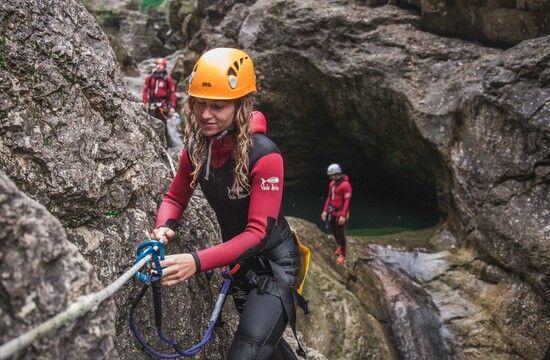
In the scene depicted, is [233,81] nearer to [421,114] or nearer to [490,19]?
[421,114]

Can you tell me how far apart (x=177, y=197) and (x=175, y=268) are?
96 centimetres

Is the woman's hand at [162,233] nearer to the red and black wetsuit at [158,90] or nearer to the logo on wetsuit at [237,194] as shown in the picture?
the logo on wetsuit at [237,194]

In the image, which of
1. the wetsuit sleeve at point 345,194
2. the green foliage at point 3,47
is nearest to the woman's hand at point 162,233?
the green foliage at point 3,47

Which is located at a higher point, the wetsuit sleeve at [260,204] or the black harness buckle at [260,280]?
the wetsuit sleeve at [260,204]

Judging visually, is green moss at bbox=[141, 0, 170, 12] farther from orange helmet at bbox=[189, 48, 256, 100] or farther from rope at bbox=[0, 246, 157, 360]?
rope at bbox=[0, 246, 157, 360]

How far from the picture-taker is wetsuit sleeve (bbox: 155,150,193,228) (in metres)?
3.32

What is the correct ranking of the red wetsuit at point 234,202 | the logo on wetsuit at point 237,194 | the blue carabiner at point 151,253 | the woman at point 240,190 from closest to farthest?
the blue carabiner at point 151,253 < the red wetsuit at point 234,202 < the woman at point 240,190 < the logo on wetsuit at point 237,194

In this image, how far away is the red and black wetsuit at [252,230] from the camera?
9.53ft

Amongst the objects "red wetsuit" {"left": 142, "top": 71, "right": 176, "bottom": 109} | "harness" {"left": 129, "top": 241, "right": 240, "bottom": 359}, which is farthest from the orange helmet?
"red wetsuit" {"left": 142, "top": 71, "right": 176, "bottom": 109}

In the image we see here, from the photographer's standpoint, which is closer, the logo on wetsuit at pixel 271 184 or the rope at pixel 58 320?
the rope at pixel 58 320

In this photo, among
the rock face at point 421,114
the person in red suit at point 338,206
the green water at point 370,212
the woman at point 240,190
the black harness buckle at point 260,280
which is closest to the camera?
the woman at point 240,190

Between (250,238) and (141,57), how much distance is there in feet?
103

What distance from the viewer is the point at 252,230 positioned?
9.53ft

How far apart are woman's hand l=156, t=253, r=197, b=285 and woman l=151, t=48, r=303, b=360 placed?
12 mm
